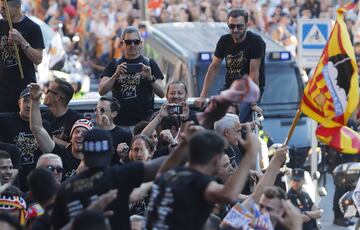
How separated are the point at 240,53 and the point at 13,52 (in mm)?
2257

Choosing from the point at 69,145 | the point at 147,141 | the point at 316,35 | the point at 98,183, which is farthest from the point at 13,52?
the point at 316,35

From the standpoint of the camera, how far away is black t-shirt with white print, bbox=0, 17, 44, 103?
13.9 m

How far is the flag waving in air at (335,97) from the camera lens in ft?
37.4

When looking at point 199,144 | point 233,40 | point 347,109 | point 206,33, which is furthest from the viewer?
point 206,33

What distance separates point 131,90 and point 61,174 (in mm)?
3107

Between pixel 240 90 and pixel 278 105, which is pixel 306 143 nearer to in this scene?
pixel 278 105

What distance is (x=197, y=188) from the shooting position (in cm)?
917

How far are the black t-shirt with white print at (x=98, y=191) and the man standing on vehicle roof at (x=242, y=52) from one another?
469 centimetres

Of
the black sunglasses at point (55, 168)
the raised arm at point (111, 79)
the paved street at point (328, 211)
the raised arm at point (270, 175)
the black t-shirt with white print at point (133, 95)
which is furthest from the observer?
the paved street at point (328, 211)

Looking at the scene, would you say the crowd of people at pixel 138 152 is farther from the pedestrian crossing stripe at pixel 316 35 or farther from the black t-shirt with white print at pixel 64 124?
the pedestrian crossing stripe at pixel 316 35

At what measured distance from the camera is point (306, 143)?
→ 75.4ft

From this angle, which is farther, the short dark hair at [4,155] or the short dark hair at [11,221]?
the short dark hair at [4,155]

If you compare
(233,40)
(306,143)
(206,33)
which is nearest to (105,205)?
(233,40)

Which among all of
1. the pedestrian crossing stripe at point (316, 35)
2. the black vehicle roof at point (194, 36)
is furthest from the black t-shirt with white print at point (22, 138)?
the black vehicle roof at point (194, 36)
